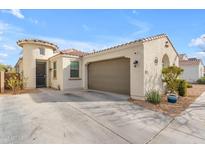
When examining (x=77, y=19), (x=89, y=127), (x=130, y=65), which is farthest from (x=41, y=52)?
(x=89, y=127)

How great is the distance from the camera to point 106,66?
462 inches

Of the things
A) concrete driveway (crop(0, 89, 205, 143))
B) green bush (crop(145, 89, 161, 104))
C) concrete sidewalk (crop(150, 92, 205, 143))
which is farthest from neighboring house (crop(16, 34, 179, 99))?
concrete driveway (crop(0, 89, 205, 143))

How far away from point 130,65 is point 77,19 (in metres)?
4.36

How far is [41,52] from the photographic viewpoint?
49.0ft

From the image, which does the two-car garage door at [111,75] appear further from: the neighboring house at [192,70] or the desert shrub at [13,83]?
the neighboring house at [192,70]

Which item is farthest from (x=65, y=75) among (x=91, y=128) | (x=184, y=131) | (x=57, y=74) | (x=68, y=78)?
(x=184, y=131)

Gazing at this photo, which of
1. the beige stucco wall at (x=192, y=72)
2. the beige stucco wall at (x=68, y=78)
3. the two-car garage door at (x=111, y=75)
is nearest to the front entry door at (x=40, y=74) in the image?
the beige stucco wall at (x=68, y=78)

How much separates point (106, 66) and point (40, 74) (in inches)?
313

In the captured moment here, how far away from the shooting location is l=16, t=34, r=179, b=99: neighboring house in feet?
29.1

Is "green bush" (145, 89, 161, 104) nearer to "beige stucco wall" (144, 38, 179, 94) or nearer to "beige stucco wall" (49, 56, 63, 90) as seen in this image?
"beige stucco wall" (144, 38, 179, 94)

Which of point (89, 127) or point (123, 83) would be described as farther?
point (123, 83)

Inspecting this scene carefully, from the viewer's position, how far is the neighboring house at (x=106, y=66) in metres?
8.88

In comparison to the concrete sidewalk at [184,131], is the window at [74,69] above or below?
above
